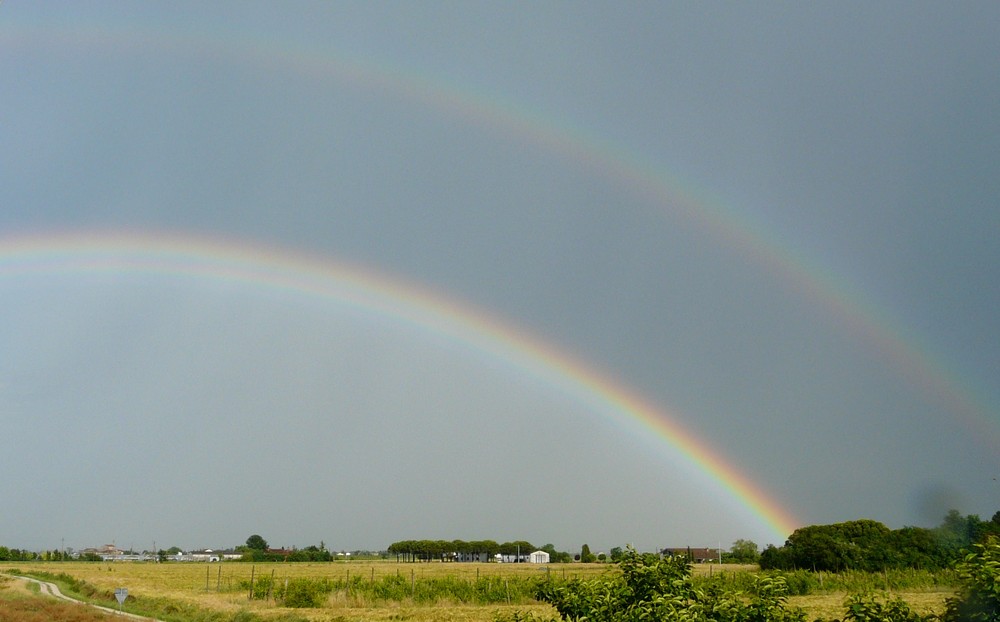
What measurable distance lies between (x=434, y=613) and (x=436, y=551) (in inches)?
6488

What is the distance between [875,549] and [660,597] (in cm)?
8595

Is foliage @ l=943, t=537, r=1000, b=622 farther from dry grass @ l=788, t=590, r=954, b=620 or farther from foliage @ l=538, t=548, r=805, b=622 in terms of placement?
dry grass @ l=788, t=590, r=954, b=620

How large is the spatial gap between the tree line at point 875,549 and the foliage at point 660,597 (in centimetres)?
7536

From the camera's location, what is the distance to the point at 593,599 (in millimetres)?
6816

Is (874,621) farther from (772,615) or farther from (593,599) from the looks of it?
(593,599)

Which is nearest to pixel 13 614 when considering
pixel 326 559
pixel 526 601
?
pixel 526 601

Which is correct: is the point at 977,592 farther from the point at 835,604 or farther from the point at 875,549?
the point at 875,549

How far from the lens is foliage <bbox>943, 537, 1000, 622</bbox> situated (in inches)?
206

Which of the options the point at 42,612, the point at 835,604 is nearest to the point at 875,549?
the point at 835,604

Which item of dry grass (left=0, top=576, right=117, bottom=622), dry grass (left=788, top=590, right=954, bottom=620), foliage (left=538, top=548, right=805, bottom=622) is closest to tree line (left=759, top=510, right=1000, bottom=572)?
dry grass (left=788, top=590, right=954, bottom=620)

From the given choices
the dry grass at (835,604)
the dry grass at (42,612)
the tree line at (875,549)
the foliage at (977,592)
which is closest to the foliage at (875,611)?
the foliage at (977,592)

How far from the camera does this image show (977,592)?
17.5 feet

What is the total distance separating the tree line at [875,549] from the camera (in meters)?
74.5

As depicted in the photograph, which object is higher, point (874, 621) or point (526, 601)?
point (874, 621)
